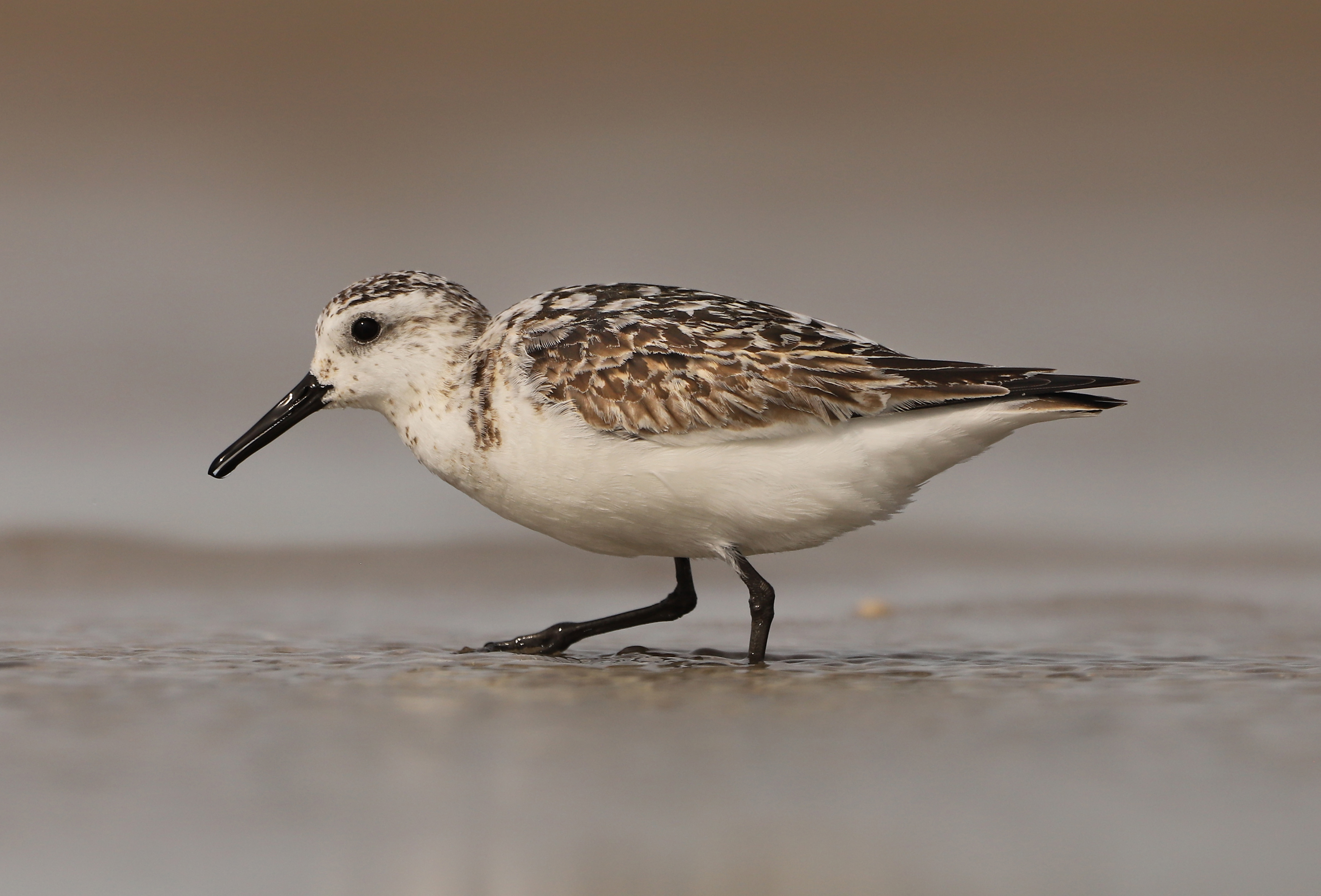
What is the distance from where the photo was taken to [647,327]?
17.4 ft

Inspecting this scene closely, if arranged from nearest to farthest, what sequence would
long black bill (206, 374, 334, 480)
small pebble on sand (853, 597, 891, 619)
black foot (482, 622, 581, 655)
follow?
black foot (482, 622, 581, 655), long black bill (206, 374, 334, 480), small pebble on sand (853, 597, 891, 619)

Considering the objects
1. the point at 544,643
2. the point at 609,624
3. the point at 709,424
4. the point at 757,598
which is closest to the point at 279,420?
the point at 544,643

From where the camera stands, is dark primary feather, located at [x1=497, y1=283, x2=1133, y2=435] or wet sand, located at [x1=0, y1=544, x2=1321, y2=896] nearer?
wet sand, located at [x1=0, y1=544, x2=1321, y2=896]

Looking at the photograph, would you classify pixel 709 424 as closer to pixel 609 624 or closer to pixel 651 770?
pixel 609 624

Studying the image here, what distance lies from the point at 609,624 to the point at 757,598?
61 cm

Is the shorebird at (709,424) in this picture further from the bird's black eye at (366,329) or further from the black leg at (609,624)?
the bird's black eye at (366,329)

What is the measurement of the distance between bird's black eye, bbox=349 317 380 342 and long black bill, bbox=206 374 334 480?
0.74 ft

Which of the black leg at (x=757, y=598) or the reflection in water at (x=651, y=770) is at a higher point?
the black leg at (x=757, y=598)

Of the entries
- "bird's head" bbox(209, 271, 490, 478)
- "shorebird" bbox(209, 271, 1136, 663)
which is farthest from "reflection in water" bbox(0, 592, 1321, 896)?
"bird's head" bbox(209, 271, 490, 478)

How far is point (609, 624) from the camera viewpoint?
5688 mm

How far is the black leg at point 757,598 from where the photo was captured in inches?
209

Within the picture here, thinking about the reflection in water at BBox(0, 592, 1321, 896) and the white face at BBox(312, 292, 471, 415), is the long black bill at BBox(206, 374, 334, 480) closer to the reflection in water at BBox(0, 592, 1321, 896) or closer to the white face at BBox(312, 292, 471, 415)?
the white face at BBox(312, 292, 471, 415)

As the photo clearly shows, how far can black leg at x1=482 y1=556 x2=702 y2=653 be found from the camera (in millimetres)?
5523

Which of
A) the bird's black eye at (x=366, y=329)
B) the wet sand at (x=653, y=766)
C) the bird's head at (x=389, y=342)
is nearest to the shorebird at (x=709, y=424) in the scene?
the bird's head at (x=389, y=342)
